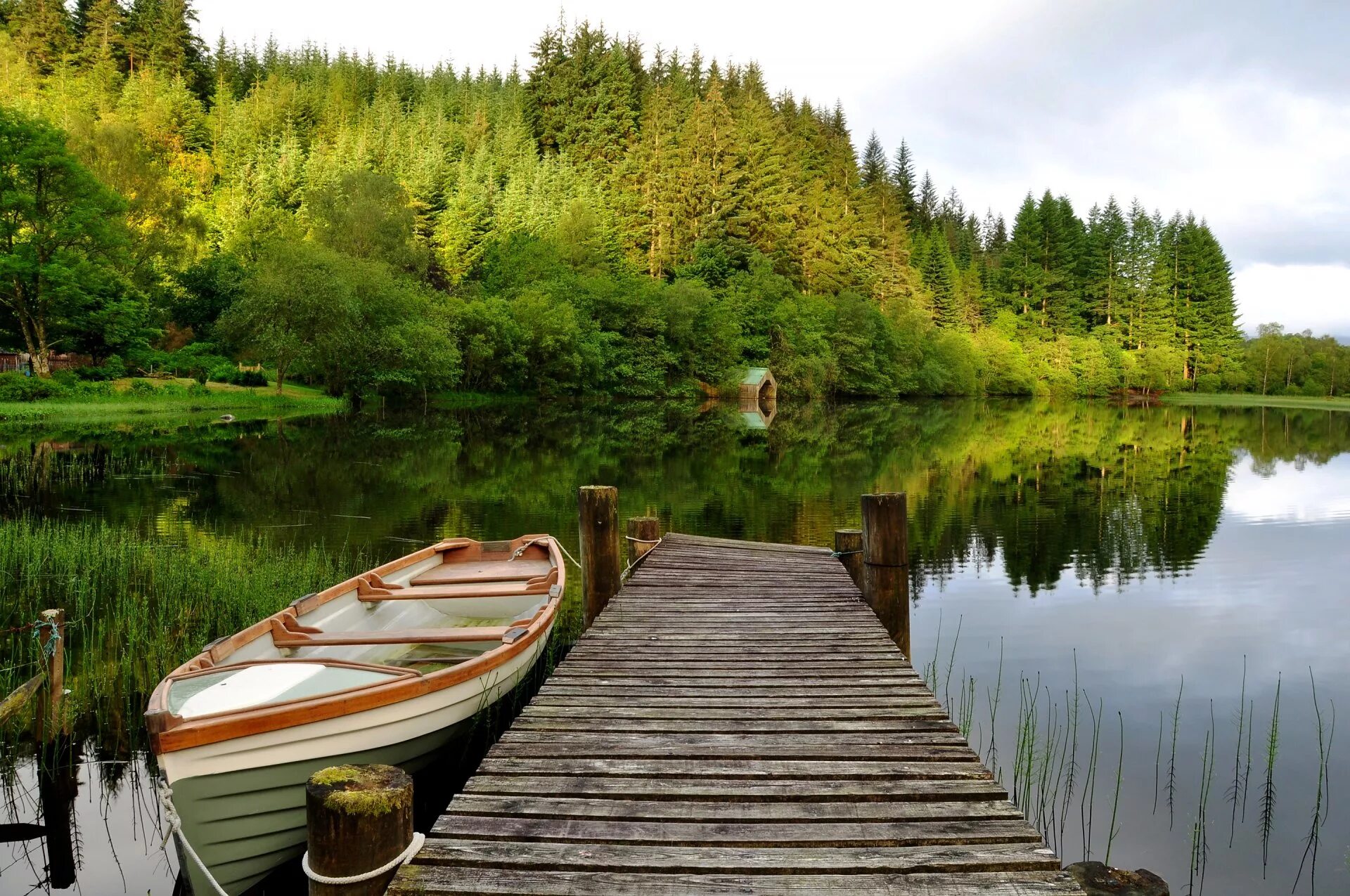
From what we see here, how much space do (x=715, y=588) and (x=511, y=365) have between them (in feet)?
136

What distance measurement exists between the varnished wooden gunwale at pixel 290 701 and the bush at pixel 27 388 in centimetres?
3134

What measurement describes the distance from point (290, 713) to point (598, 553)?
11.9 ft

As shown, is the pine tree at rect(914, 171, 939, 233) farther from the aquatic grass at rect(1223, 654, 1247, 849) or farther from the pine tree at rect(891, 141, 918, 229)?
the aquatic grass at rect(1223, 654, 1247, 849)

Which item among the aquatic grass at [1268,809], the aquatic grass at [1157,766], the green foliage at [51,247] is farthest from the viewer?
the green foliage at [51,247]

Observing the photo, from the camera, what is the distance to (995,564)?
41.6ft

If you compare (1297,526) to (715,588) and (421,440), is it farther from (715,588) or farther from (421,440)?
(421,440)

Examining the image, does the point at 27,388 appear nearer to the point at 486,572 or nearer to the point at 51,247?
the point at 51,247

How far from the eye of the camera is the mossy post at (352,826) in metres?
2.67

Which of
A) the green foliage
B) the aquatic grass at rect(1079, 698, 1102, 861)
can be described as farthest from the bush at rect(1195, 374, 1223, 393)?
the aquatic grass at rect(1079, 698, 1102, 861)

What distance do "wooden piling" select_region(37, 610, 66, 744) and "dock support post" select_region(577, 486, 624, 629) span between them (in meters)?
3.65

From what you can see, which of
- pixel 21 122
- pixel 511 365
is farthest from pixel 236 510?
pixel 511 365

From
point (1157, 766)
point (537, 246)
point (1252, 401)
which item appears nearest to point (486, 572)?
point (1157, 766)

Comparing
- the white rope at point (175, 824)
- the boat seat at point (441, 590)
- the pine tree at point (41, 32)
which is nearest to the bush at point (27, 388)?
the boat seat at point (441, 590)

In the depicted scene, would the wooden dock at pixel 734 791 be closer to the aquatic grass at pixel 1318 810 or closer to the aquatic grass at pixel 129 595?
the aquatic grass at pixel 1318 810
